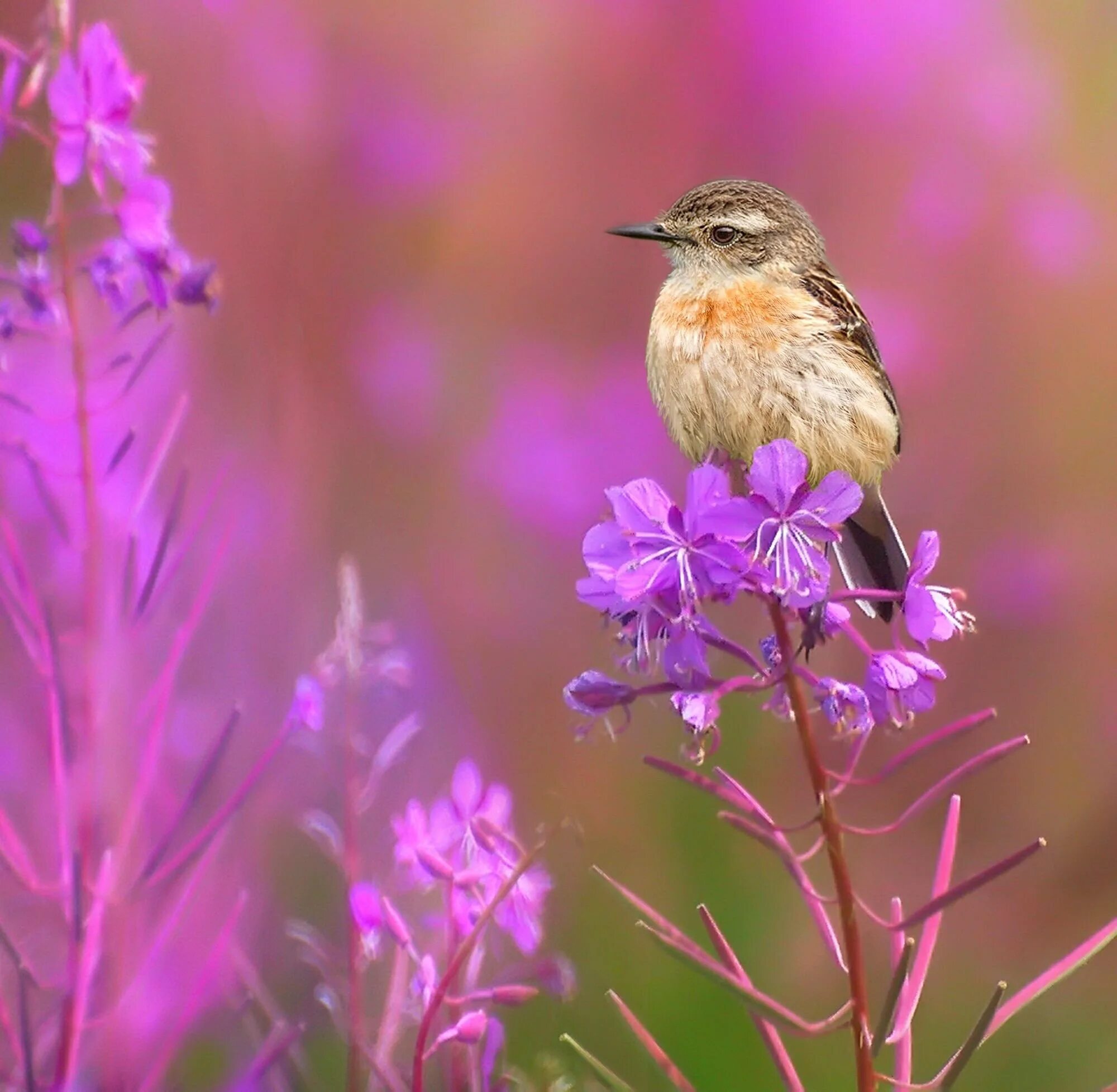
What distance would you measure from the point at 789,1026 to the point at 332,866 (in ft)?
6.27

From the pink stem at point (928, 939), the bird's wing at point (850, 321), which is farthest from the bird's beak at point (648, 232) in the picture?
the pink stem at point (928, 939)

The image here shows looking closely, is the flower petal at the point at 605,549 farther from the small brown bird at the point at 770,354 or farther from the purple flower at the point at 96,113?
the purple flower at the point at 96,113

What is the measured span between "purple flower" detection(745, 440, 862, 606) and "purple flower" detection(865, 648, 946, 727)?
0.11 meters

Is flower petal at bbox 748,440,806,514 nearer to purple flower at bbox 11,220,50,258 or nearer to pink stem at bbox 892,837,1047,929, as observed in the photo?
pink stem at bbox 892,837,1047,929

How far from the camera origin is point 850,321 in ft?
9.16

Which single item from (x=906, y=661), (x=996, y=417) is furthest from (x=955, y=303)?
(x=906, y=661)

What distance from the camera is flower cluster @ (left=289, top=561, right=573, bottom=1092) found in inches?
67.0

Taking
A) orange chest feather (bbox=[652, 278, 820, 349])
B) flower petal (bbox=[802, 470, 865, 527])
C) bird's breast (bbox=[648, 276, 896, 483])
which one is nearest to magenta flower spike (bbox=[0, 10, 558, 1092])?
flower petal (bbox=[802, 470, 865, 527])

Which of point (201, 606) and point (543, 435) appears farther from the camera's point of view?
point (543, 435)

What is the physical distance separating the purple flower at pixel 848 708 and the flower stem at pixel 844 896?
93 millimetres

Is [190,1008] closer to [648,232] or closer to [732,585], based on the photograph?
[732,585]

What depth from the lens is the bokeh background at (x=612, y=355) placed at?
3.32 metres

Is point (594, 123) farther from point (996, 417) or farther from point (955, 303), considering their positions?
point (996, 417)

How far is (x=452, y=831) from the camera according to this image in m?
1.92
